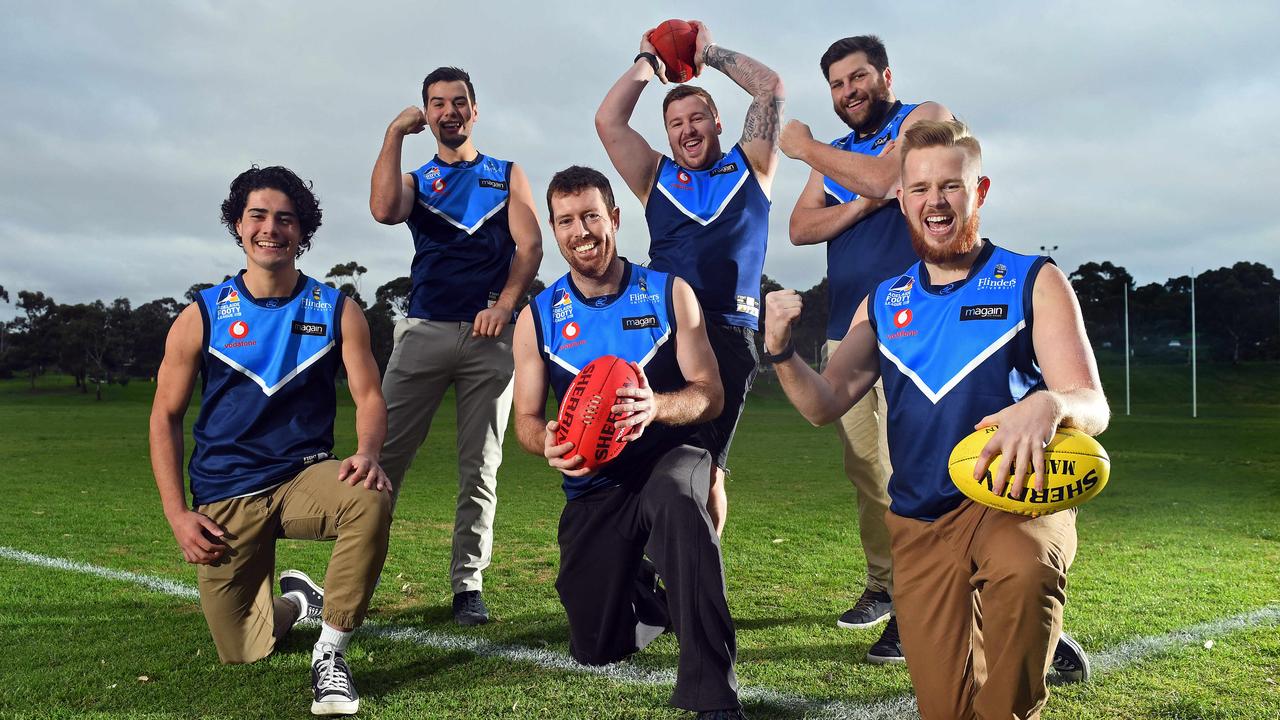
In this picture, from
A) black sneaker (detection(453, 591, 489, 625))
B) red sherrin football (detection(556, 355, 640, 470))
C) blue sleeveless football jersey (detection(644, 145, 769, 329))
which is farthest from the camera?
black sneaker (detection(453, 591, 489, 625))

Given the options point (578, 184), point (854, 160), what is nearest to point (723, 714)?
point (578, 184)

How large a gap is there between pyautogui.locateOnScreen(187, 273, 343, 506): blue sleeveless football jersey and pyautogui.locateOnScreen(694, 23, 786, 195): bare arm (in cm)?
234

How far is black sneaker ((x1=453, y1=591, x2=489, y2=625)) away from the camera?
478cm

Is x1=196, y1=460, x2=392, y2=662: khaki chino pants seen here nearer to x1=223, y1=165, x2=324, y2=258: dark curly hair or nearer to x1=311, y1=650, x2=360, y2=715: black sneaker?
x1=311, y1=650, x2=360, y2=715: black sneaker

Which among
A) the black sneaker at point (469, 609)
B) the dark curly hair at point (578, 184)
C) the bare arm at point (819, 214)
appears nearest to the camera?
the dark curly hair at point (578, 184)

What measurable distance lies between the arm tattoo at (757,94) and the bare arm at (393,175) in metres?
1.82

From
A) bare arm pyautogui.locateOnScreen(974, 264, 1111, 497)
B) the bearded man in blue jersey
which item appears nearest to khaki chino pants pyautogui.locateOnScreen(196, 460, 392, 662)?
the bearded man in blue jersey

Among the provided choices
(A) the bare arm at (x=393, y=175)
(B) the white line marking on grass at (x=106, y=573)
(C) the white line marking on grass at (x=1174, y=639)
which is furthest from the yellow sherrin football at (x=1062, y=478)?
(B) the white line marking on grass at (x=106, y=573)

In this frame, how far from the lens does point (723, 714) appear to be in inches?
126

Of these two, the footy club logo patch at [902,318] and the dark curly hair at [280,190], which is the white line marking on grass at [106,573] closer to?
the dark curly hair at [280,190]

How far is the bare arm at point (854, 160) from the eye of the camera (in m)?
4.23

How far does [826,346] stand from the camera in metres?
4.97

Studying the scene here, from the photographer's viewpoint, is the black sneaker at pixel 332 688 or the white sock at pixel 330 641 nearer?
the black sneaker at pixel 332 688

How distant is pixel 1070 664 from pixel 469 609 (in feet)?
9.70
